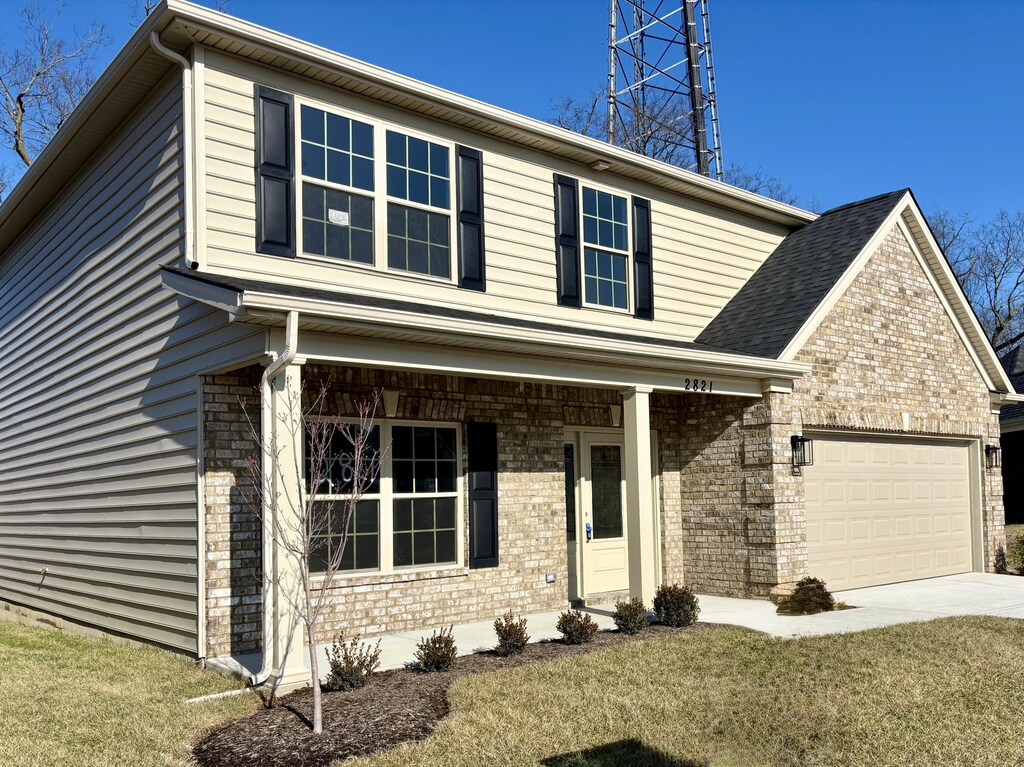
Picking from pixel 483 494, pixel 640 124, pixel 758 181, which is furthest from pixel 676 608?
pixel 758 181

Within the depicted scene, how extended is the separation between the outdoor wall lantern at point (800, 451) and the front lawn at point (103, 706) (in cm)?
719

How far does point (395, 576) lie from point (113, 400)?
3680 mm

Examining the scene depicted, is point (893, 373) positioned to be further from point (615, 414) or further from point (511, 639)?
point (511, 639)

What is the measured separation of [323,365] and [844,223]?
8760 millimetres

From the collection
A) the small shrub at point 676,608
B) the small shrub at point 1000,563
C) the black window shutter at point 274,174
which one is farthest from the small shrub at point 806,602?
the black window shutter at point 274,174

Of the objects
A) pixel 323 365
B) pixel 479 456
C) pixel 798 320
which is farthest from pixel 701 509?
pixel 323 365

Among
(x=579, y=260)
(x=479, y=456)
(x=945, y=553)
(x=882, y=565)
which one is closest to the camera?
(x=479, y=456)

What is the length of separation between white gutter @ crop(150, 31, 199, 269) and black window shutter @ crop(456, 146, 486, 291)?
9.88 ft

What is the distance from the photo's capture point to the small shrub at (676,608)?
9.20 m

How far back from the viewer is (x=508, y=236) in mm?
10812

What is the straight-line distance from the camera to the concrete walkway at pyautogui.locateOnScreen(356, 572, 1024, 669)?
882 centimetres

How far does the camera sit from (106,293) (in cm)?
1036

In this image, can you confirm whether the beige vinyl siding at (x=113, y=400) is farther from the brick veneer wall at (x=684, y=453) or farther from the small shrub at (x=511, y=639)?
the small shrub at (x=511, y=639)

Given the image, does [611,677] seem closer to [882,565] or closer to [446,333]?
[446,333]
